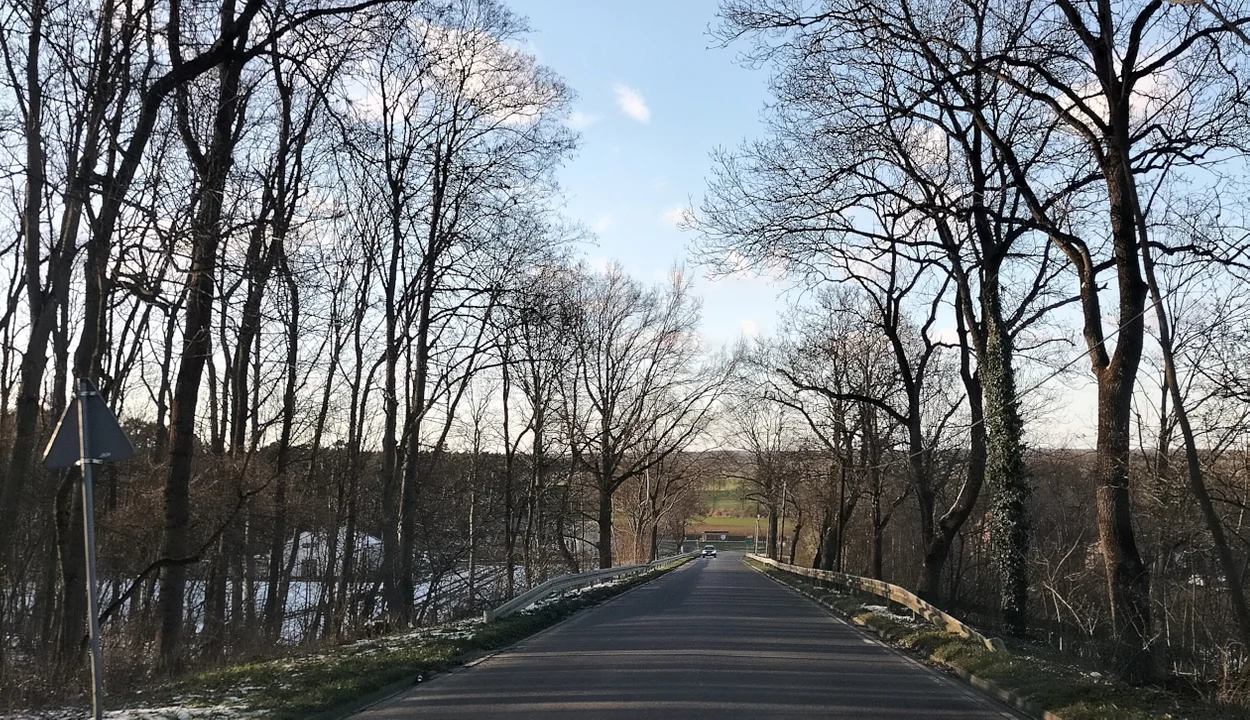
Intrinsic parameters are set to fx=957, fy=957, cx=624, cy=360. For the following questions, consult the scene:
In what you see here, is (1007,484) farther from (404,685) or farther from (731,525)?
(731,525)

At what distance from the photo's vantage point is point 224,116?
14.5 m

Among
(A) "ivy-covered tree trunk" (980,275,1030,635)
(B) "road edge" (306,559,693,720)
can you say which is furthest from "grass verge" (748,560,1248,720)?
(B) "road edge" (306,559,693,720)

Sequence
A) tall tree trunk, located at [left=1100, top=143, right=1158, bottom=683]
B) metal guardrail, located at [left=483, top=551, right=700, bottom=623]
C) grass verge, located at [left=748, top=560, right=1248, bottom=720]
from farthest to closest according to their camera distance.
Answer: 1. metal guardrail, located at [left=483, top=551, right=700, bottom=623]
2. tall tree trunk, located at [left=1100, top=143, right=1158, bottom=683]
3. grass verge, located at [left=748, top=560, right=1248, bottom=720]

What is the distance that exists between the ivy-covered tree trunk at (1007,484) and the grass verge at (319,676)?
985 cm

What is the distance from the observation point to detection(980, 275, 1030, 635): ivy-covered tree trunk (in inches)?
761

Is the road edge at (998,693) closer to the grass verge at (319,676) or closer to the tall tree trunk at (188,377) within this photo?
the grass verge at (319,676)

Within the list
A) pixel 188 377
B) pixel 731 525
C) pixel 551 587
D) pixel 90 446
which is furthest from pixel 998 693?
pixel 731 525

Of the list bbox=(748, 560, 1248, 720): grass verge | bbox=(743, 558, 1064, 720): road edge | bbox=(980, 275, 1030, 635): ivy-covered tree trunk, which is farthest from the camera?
bbox=(980, 275, 1030, 635): ivy-covered tree trunk

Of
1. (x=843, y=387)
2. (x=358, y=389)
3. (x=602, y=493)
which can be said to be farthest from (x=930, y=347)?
(x=602, y=493)

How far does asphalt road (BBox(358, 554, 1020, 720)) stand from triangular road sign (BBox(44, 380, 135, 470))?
12.0ft

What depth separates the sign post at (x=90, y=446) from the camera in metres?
7.00

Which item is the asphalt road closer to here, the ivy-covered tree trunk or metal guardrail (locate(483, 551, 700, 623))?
metal guardrail (locate(483, 551, 700, 623))

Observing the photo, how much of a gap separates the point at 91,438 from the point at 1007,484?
1708 centimetres

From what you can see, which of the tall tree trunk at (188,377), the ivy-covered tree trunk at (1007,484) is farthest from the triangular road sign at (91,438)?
the ivy-covered tree trunk at (1007,484)
